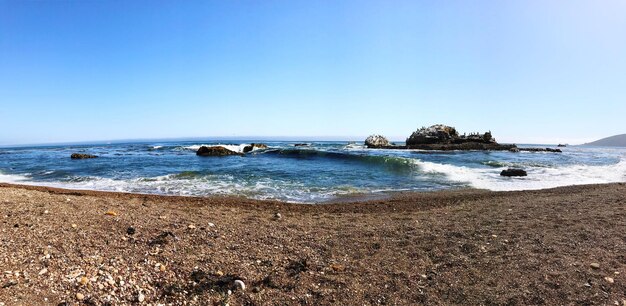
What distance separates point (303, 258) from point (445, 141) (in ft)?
176

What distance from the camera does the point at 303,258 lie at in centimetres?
554

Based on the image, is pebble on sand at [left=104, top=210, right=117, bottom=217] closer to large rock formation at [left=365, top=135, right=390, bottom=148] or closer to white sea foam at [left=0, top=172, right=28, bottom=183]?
white sea foam at [left=0, top=172, right=28, bottom=183]

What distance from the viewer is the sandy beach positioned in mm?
4223

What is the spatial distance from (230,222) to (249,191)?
6.49m

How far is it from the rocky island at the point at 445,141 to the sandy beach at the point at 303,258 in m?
45.3

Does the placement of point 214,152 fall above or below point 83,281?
above

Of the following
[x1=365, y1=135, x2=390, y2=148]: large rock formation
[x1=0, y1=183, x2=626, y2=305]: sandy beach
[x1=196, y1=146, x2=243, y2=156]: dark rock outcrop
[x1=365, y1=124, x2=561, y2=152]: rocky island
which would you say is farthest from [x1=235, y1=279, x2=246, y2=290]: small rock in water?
[x1=365, y1=135, x2=390, y2=148]: large rock formation

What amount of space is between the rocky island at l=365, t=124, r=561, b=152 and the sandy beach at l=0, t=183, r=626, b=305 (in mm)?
45305

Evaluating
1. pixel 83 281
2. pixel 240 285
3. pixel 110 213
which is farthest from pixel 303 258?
pixel 110 213

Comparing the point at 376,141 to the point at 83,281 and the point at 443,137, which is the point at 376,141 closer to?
the point at 443,137

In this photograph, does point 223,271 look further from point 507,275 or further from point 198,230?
point 507,275

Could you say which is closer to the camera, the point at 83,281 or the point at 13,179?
the point at 83,281

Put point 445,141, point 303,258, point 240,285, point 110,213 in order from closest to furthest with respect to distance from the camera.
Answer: point 240,285, point 303,258, point 110,213, point 445,141

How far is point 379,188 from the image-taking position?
50.1 ft
